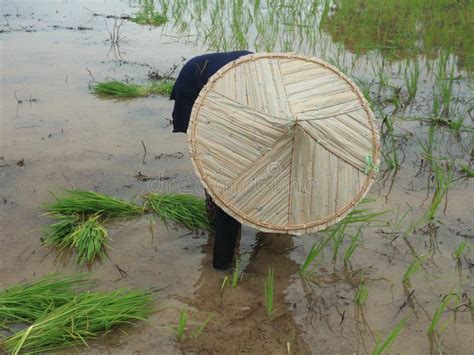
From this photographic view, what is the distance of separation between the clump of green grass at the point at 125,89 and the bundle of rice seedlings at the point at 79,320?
2.64m

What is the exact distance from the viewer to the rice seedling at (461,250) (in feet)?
Answer: 8.62

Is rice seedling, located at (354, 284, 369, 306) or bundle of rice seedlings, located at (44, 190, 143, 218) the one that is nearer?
rice seedling, located at (354, 284, 369, 306)

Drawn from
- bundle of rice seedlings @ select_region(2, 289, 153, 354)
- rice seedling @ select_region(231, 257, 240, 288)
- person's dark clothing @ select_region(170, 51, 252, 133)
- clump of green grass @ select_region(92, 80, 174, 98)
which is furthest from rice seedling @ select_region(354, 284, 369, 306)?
clump of green grass @ select_region(92, 80, 174, 98)

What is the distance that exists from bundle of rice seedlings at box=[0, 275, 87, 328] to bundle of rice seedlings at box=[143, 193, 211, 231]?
2.41ft

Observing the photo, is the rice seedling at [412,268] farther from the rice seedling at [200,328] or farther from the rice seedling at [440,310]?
the rice seedling at [200,328]

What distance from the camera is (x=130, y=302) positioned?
2.16m

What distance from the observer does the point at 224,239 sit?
240 cm

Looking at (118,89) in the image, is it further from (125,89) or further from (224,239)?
(224,239)

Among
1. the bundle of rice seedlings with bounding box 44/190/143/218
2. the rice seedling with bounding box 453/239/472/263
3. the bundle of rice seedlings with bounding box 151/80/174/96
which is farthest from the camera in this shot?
the bundle of rice seedlings with bounding box 151/80/174/96

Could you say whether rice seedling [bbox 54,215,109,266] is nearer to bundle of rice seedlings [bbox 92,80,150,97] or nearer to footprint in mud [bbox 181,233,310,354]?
footprint in mud [bbox 181,233,310,354]

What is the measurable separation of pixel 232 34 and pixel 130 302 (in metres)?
4.55

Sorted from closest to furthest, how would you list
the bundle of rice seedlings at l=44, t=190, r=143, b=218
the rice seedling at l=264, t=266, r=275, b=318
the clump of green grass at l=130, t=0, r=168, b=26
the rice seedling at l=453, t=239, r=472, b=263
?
the rice seedling at l=264, t=266, r=275, b=318
the rice seedling at l=453, t=239, r=472, b=263
the bundle of rice seedlings at l=44, t=190, r=143, b=218
the clump of green grass at l=130, t=0, r=168, b=26

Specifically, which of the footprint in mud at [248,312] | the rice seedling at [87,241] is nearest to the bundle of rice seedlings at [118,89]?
the rice seedling at [87,241]

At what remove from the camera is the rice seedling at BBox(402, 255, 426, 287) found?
2.47 m
